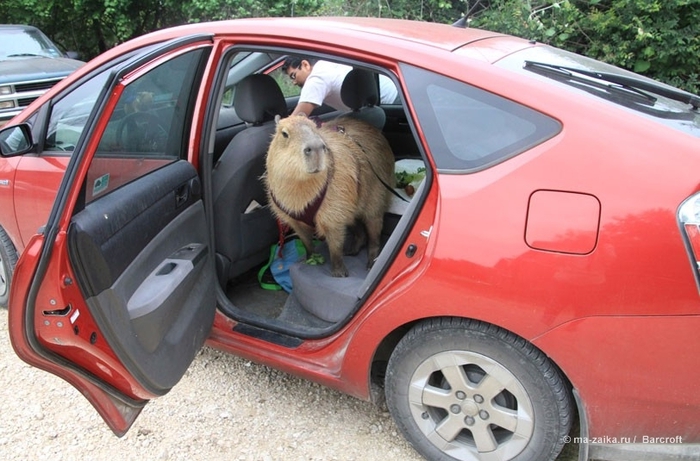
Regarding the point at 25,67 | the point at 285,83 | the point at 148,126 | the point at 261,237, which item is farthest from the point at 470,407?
the point at 25,67

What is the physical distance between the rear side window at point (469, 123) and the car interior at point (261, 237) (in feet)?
2.19

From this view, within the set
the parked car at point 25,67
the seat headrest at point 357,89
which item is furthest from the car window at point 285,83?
the parked car at point 25,67

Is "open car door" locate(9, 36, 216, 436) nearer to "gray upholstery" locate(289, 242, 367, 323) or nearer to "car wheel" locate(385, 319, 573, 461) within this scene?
"gray upholstery" locate(289, 242, 367, 323)

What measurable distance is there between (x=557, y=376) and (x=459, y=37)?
5.35 feet

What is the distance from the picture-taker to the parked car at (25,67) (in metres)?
7.62

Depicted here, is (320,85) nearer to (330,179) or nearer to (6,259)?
(330,179)

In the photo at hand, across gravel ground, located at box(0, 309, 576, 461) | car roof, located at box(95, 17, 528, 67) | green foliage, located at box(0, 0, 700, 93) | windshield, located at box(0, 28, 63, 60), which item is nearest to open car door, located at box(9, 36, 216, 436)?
car roof, located at box(95, 17, 528, 67)

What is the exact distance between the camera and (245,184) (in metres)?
3.34

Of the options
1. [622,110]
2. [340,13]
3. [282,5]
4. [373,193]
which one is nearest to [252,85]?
[373,193]

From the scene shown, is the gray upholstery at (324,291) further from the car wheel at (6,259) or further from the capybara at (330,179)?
the car wheel at (6,259)

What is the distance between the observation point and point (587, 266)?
1.83m

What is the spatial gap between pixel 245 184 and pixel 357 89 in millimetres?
1015

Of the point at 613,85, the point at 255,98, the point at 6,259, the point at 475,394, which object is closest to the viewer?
the point at 475,394

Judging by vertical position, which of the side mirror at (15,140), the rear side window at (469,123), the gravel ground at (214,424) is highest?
the rear side window at (469,123)
